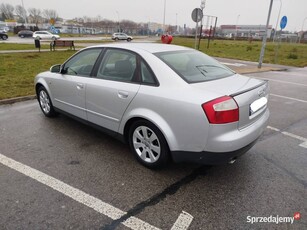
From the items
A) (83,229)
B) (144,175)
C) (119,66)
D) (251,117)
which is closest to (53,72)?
(119,66)

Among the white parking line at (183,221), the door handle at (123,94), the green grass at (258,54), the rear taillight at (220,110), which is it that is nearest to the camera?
the white parking line at (183,221)

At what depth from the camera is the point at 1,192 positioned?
2604 millimetres

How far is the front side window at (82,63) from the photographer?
12.3 feet

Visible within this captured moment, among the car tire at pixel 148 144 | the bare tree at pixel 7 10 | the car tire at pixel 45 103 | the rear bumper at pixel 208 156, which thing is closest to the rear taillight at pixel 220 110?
the rear bumper at pixel 208 156

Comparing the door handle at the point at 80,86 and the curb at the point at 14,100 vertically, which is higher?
the door handle at the point at 80,86

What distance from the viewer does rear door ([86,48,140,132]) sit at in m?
3.10

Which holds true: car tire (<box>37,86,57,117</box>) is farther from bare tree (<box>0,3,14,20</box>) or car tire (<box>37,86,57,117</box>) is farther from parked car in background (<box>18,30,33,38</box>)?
bare tree (<box>0,3,14,20</box>)

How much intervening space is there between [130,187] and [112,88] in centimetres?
131

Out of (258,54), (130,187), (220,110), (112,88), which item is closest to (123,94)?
(112,88)

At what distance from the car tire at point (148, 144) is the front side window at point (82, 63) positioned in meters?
1.28

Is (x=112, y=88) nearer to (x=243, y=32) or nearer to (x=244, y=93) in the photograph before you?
(x=244, y=93)

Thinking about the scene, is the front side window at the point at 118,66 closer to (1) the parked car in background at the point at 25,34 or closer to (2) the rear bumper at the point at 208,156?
(2) the rear bumper at the point at 208,156

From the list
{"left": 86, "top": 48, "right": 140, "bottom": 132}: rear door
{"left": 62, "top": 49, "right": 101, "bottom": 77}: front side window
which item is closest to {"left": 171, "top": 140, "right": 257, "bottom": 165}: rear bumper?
{"left": 86, "top": 48, "right": 140, "bottom": 132}: rear door

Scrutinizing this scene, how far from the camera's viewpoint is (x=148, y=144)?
119 inches
